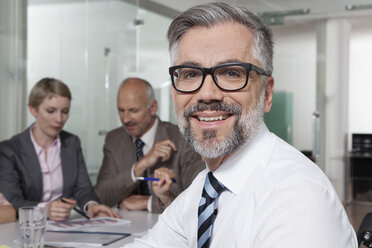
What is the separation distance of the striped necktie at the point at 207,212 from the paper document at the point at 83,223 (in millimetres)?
1108

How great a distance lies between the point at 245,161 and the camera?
1.29m

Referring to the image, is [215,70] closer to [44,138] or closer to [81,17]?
[44,138]

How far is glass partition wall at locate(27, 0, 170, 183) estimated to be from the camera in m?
4.89

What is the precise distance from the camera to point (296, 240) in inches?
37.6

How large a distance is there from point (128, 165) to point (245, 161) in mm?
1986

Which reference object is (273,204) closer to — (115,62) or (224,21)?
(224,21)

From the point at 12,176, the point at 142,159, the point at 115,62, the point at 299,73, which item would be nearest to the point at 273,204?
the point at 142,159

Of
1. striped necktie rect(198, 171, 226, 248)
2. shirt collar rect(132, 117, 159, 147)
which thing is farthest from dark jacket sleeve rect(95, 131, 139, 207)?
striped necktie rect(198, 171, 226, 248)

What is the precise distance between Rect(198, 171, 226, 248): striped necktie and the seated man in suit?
3.67 ft

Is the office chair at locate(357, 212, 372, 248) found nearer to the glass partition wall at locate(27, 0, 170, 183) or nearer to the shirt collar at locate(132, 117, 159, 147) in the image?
the shirt collar at locate(132, 117, 159, 147)

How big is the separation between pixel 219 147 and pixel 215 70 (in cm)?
19

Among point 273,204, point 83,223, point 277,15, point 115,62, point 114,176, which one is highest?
point 277,15

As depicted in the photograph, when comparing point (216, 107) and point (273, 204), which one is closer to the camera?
point (273, 204)

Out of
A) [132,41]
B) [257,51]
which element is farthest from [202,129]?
[132,41]
